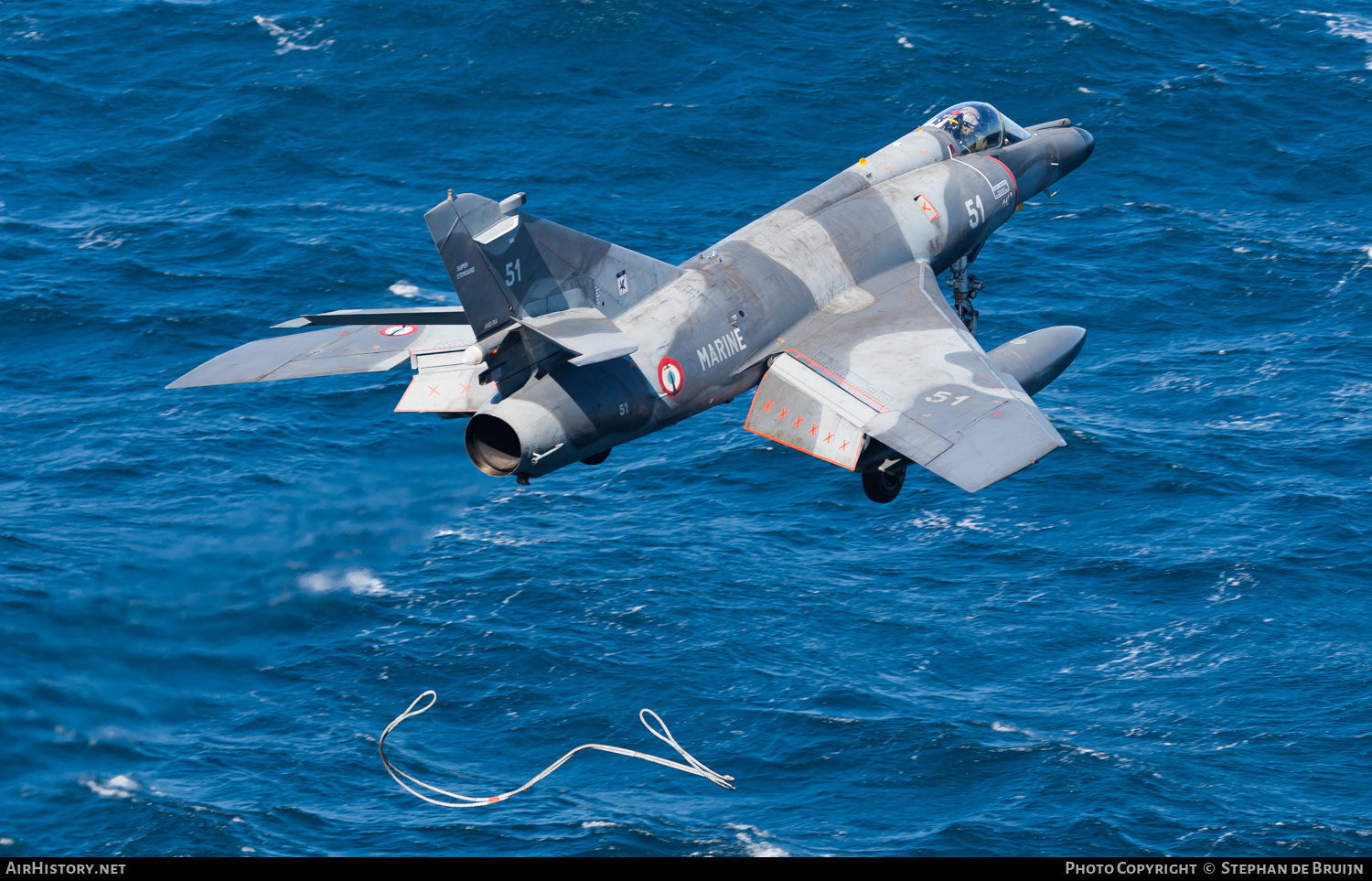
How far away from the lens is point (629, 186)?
297 feet

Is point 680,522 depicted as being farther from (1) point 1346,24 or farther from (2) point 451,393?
(1) point 1346,24

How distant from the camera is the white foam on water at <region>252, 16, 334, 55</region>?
98938 millimetres

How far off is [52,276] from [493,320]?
51.4m

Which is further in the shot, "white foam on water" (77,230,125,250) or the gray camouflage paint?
"white foam on water" (77,230,125,250)

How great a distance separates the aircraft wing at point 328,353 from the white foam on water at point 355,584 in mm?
34161

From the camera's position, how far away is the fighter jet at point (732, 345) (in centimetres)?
4303

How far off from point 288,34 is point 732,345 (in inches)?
2448

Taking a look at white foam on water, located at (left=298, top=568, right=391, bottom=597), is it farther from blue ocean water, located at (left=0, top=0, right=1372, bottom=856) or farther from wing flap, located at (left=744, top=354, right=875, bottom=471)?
wing flap, located at (left=744, top=354, right=875, bottom=471)

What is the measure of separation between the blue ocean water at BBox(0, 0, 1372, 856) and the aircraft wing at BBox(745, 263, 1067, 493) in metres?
19.3

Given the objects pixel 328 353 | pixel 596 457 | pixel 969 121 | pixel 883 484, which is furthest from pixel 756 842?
pixel 328 353

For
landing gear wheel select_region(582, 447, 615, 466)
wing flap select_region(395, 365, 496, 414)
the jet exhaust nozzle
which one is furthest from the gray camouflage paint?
wing flap select_region(395, 365, 496, 414)
